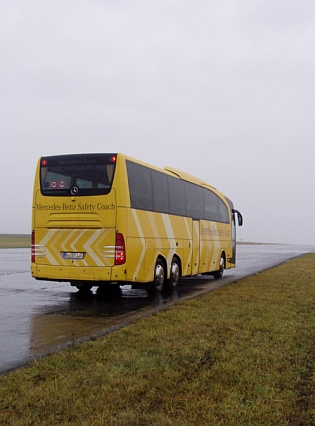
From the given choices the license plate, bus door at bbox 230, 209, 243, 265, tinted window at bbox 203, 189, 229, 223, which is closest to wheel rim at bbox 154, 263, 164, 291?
the license plate

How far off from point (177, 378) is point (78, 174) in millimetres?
6968

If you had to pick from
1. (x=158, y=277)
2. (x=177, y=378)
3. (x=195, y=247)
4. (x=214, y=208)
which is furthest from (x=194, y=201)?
(x=177, y=378)

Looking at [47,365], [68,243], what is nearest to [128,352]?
[47,365]

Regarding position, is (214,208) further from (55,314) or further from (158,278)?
(55,314)

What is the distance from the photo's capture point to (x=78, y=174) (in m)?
11.7

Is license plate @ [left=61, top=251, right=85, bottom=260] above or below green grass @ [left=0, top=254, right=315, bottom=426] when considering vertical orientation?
above

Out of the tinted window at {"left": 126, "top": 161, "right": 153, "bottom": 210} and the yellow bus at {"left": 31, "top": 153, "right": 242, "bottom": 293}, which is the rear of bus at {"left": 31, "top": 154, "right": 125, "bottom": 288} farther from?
the tinted window at {"left": 126, "top": 161, "right": 153, "bottom": 210}

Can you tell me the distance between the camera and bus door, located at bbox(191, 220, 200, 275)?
52.9 feet

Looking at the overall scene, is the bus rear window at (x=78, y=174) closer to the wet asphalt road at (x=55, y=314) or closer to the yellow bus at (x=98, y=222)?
the yellow bus at (x=98, y=222)

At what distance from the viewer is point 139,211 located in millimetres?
12125

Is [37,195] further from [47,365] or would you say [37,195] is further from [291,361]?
[291,361]

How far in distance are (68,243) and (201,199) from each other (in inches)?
255

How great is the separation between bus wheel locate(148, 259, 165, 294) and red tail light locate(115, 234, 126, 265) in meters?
1.95

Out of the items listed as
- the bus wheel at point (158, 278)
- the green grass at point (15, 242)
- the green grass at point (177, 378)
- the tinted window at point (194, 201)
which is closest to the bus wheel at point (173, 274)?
the bus wheel at point (158, 278)
